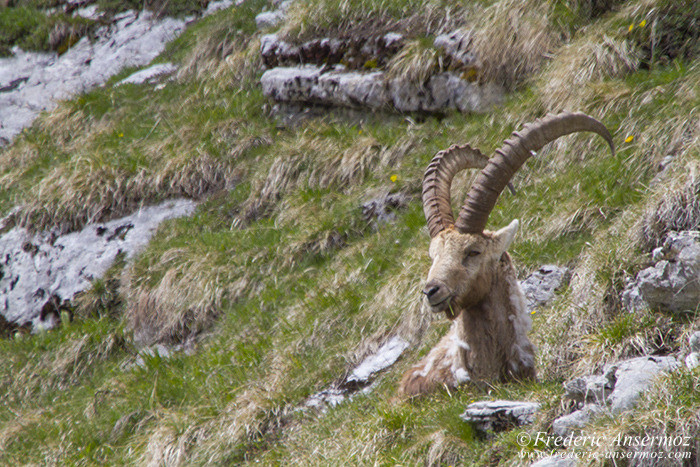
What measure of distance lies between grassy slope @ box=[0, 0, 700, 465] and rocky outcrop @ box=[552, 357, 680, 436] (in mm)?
159

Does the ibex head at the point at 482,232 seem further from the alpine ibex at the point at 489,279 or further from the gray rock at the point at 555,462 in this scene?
the gray rock at the point at 555,462

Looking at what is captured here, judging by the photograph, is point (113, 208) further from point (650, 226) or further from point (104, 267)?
point (650, 226)

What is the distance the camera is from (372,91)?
36.0ft

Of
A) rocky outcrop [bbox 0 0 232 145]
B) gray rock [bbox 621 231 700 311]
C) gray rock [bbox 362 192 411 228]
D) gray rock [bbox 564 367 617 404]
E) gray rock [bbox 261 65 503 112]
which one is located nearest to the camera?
gray rock [bbox 564 367 617 404]

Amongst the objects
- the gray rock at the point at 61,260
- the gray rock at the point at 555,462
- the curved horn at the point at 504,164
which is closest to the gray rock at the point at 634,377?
the gray rock at the point at 555,462

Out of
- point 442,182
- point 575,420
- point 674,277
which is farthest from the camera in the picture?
point 442,182

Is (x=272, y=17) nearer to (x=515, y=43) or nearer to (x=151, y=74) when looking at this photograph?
(x=151, y=74)

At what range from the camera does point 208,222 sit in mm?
11125

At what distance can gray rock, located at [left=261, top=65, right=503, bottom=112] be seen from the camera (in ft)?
33.2

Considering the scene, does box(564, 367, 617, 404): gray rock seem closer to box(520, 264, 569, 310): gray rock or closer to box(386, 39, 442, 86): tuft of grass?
box(520, 264, 569, 310): gray rock

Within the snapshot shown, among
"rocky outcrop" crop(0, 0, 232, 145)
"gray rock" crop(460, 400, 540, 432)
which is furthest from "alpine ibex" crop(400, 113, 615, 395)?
"rocky outcrop" crop(0, 0, 232, 145)

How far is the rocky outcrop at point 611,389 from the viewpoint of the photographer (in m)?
3.96

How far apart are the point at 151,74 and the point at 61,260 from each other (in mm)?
5631

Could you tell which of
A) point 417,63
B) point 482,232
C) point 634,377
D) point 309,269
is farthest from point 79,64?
point 634,377
